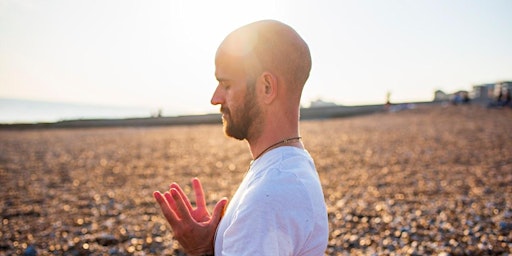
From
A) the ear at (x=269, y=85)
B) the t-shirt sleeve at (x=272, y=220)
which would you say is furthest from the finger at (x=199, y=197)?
the ear at (x=269, y=85)

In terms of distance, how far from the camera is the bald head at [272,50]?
2.45m

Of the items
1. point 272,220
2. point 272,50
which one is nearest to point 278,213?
point 272,220

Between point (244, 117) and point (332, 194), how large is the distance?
8879mm

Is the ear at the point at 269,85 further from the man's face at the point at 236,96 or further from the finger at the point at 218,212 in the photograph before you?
the finger at the point at 218,212

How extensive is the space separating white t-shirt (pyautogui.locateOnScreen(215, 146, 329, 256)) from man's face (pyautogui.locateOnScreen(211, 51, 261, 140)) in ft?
0.97

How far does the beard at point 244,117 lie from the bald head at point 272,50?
0.45 feet

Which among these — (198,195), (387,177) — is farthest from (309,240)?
(387,177)

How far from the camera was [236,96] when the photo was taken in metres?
2.53

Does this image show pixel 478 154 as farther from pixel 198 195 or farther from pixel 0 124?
pixel 0 124

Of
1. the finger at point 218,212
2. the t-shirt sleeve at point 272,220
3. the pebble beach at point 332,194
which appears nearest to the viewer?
the t-shirt sleeve at point 272,220

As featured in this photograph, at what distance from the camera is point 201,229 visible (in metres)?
2.67

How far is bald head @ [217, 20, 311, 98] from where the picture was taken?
2451 millimetres

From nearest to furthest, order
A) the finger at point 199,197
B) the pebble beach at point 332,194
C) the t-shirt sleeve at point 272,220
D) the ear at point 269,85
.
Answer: the t-shirt sleeve at point 272,220
the ear at point 269,85
the finger at point 199,197
the pebble beach at point 332,194

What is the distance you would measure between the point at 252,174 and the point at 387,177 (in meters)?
11.5
